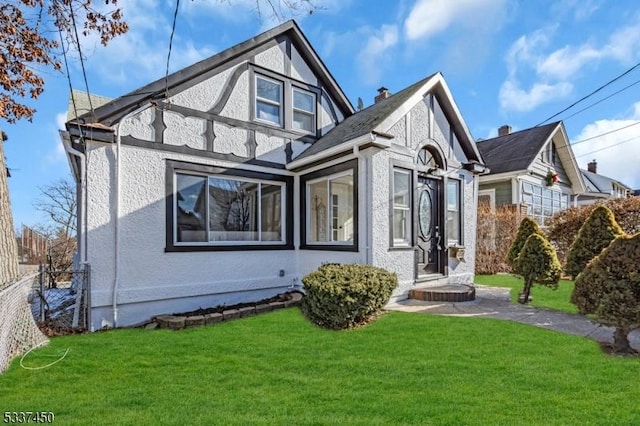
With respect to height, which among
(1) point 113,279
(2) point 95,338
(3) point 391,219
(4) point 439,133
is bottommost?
(2) point 95,338

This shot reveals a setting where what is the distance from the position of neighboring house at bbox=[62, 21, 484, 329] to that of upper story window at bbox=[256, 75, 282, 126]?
0.03 meters

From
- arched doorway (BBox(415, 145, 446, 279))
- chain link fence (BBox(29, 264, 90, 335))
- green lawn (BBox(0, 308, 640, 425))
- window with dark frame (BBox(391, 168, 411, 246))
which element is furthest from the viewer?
arched doorway (BBox(415, 145, 446, 279))

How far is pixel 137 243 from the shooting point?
691 cm

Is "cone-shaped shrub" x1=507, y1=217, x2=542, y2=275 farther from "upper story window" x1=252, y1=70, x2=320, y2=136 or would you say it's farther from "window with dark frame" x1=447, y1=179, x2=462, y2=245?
"upper story window" x1=252, y1=70, x2=320, y2=136

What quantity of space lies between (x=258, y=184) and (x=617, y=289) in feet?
23.4

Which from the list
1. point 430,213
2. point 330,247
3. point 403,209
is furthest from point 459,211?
point 330,247

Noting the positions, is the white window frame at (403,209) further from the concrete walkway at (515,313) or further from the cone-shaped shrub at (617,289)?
the cone-shaped shrub at (617,289)

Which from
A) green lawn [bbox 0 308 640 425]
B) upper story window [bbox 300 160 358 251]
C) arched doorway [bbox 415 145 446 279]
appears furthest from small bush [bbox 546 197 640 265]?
green lawn [bbox 0 308 640 425]

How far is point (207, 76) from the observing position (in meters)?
7.98

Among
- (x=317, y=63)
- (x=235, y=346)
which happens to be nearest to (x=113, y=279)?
(x=235, y=346)

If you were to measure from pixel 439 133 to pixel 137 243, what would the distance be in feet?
25.6

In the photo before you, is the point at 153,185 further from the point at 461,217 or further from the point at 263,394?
the point at 461,217

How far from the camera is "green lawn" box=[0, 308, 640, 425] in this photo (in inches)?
123

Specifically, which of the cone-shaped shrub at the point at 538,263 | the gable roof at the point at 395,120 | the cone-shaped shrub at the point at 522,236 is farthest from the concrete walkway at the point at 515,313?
the gable roof at the point at 395,120
